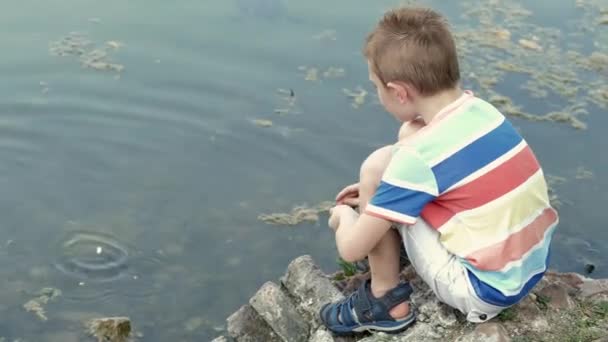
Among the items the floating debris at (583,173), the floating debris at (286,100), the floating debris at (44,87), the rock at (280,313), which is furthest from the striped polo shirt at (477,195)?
the floating debris at (44,87)

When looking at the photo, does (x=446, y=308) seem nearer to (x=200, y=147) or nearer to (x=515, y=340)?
(x=515, y=340)

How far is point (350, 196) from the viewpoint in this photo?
3627 millimetres

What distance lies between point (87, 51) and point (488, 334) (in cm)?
512

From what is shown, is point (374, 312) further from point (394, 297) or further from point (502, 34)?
point (502, 34)

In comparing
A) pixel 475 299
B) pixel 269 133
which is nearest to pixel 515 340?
pixel 475 299

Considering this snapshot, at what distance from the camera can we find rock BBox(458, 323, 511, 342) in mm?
3246

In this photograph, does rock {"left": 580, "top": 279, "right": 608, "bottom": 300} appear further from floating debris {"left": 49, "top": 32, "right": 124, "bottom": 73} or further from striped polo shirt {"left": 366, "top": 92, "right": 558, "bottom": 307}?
floating debris {"left": 49, "top": 32, "right": 124, "bottom": 73}

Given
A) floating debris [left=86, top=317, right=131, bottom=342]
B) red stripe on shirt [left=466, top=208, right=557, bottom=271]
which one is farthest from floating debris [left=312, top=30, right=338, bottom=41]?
red stripe on shirt [left=466, top=208, right=557, bottom=271]

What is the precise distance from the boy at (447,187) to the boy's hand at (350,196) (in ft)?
0.87

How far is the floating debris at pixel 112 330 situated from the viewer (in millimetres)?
4543

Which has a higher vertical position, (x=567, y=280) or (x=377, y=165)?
(x=377, y=165)

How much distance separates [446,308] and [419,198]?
2.17ft

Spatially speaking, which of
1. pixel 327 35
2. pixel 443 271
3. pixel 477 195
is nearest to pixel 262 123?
pixel 327 35

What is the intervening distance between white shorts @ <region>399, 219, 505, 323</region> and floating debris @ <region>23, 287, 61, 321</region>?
243cm
